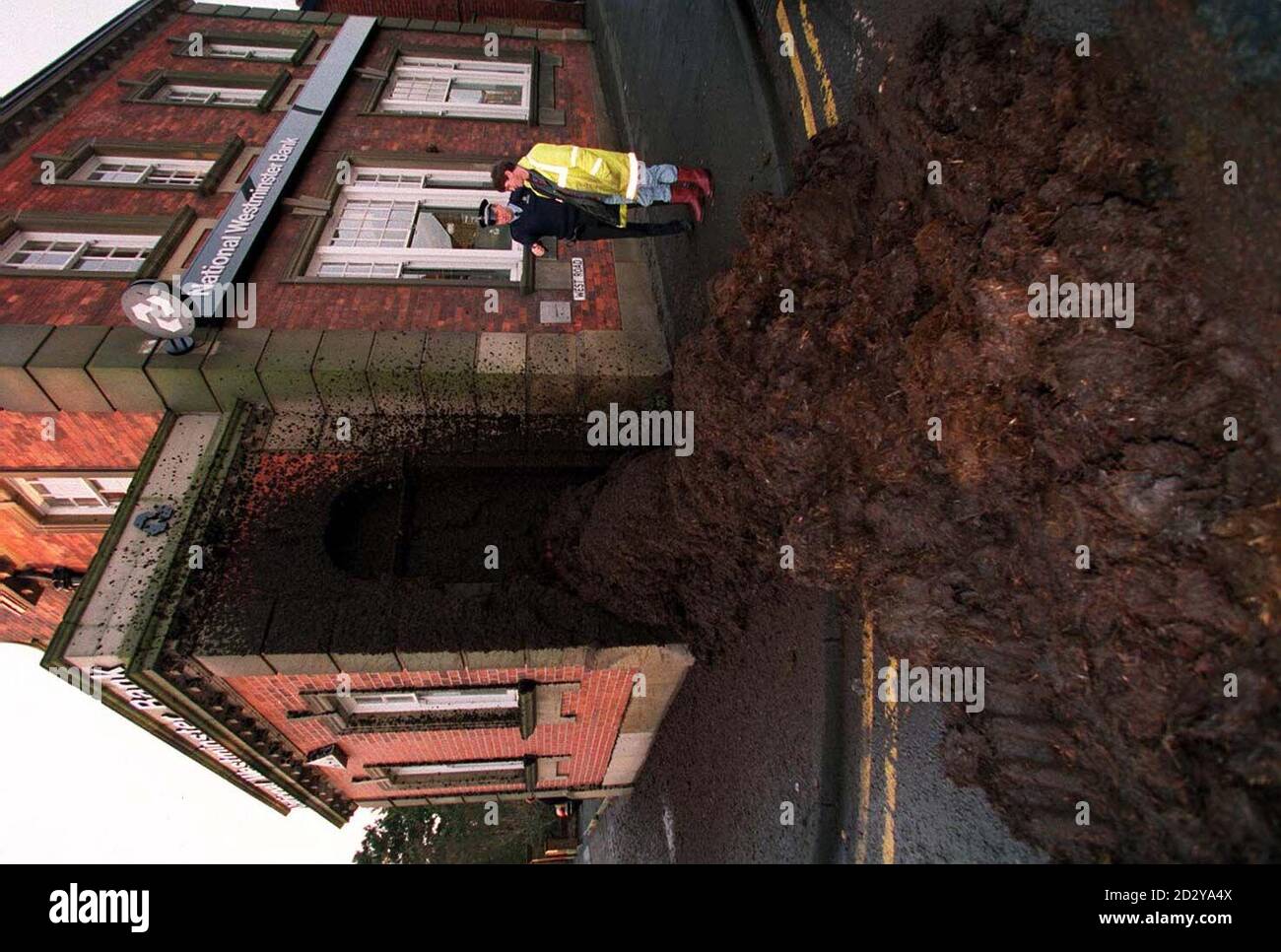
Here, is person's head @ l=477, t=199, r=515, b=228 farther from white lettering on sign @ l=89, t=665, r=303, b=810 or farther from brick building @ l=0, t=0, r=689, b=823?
white lettering on sign @ l=89, t=665, r=303, b=810

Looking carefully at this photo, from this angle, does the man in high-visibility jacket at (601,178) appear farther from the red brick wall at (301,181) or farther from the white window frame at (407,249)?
the white window frame at (407,249)

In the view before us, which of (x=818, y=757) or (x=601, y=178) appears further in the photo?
(x=601, y=178)

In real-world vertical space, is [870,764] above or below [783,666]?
below

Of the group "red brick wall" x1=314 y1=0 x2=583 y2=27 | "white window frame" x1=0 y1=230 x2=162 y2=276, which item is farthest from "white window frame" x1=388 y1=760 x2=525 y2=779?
"red brick wall" x1=314 y1=0 x2=583 y2=27

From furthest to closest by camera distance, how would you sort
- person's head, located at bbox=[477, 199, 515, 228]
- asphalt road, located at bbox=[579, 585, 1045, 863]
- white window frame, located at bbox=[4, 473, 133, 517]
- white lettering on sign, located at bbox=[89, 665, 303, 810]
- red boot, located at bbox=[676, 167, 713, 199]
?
white window frame, located at bbox=[4, 473, 133, 517] → red boot, located at bbox=[676, 167, 713, 199] → person's head, located at bbox=[477, 199, 515, 228] → white lettering on sign, located at bbox=[89, 665, 303, 810] → asphalt road, located at bbox=[579, 585, 1045, 863]

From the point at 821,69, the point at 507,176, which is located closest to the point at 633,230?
the point at 507,176

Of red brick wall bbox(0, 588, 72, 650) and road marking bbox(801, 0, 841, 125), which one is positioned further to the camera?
red brick wall bbox(0, 588, 72, 650)

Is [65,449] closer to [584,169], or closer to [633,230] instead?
[584,169]
